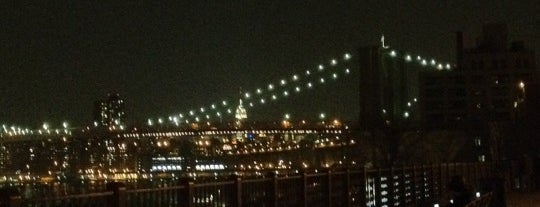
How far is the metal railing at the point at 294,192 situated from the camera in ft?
41.2

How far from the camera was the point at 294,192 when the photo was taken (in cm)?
1952

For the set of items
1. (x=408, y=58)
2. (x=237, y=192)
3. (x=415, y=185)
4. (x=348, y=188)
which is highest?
(x=408, y=58)

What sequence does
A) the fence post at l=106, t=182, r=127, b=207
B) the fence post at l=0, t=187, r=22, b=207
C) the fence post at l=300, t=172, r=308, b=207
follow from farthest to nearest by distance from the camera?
the fence post at l=300, t=172, r=308, b=207 → the fence post at l=106, t=182, r=127, b=207 → the fence post at l=0, t=187, r=22, b=207

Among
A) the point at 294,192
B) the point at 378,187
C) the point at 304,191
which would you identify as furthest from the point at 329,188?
the point at 378,187

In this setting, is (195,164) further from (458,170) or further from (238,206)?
(238,206)

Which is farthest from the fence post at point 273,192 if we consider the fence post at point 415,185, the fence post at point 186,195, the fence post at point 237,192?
the fence post at point 415,185

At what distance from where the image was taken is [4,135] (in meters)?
131

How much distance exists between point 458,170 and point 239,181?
20882 millimetres

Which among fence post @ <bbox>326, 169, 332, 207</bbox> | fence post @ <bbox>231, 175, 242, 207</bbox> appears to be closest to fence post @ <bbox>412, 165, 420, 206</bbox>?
fence post @ <bbox>326, 169, 332, 207</bbox>

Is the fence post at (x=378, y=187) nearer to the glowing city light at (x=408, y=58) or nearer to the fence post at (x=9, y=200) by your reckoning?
the fence post at (x=9, y=200)

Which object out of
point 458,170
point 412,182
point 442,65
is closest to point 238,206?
point 412,182

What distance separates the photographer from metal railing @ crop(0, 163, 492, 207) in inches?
495

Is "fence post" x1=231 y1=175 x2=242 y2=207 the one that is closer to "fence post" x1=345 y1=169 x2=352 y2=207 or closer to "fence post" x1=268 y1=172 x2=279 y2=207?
"fence post" x1=268 y1=172 x2=279 y2=207

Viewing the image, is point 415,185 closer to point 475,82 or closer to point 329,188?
point 329,188
